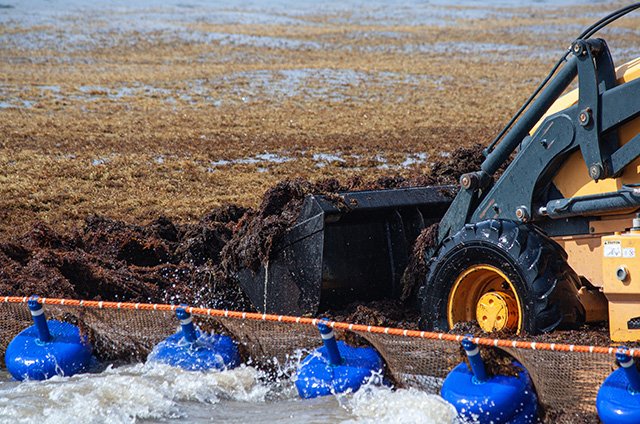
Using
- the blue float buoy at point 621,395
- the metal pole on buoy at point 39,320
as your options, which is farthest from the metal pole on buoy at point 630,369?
the metal pole on buoy at point 39,320

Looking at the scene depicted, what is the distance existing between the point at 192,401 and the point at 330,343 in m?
1.09

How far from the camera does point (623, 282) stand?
6.40 meters

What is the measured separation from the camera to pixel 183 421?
6711mm

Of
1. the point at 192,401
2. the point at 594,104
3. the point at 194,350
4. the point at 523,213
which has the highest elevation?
the point at 594,104

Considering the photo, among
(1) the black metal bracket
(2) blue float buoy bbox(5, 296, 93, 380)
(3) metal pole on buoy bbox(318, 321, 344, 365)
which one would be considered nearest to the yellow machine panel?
(1) the black metal bracket

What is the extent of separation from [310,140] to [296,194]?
9.33 metres

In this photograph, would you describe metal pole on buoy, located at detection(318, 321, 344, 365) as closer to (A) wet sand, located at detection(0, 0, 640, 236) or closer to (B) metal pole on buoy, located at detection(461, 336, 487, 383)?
(B) metal pole on buoy, located at detection(461, 336, 487, 383)

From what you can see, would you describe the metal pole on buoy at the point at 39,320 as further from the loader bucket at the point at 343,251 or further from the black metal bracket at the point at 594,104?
the black metal bracket at the point at 594,104

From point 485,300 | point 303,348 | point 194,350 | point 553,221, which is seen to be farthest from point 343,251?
point 553,221

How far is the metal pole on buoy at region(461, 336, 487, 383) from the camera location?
5973 millimetres

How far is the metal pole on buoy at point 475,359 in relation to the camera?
5.97m

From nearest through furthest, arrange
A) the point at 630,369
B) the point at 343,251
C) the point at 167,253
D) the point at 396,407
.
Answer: the point at 630,369 → the point at 396,407 → the point at 343,251 → the point at 167,253

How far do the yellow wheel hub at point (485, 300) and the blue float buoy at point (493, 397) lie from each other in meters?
0.82

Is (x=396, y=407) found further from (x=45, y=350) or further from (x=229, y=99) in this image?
(x=229, y=99)
